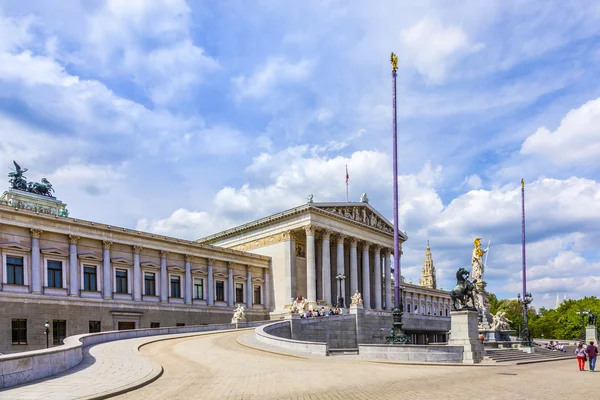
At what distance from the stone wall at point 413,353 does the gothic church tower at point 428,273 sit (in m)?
150

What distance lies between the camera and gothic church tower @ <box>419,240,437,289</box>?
177 meters

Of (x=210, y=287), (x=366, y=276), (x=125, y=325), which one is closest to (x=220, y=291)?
(x=210, y=287)

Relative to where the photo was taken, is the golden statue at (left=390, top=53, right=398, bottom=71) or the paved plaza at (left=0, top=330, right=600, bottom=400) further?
the golden statue at (left=390, top=53, right=398, bottom=71)

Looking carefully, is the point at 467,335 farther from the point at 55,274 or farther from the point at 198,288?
the point at 198,288

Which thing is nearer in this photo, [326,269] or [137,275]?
[137,275]

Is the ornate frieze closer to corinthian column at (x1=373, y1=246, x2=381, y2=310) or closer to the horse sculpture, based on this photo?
corinthian column at (x1=373, y1=246, x2=381, y2=310)

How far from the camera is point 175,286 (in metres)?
58.6

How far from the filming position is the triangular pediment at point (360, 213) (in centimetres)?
7350

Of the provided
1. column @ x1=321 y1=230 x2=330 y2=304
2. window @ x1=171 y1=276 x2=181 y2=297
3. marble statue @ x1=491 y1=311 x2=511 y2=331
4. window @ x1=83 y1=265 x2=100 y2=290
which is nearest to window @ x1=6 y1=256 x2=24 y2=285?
window @ x1=83 y1=265 x2=100 y2=290

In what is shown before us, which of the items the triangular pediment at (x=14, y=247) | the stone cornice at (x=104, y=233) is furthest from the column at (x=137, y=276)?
the triangular pediment at (x=14, y=247)

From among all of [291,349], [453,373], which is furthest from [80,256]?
[453,373]

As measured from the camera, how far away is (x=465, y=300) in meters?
33.5

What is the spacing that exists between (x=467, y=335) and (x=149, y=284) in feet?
114

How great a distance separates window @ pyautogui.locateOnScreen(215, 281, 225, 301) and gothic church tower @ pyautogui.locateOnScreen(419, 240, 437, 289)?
12297 centimetres
